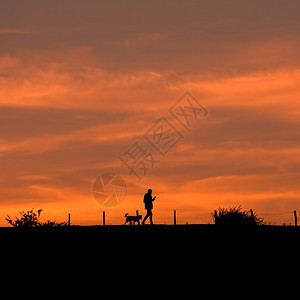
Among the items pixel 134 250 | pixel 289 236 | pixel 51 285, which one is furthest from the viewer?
pixel 289 236

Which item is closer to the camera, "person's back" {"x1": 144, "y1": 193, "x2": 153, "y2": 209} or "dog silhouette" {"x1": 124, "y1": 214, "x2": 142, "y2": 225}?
"person's back" {"x1": 144, "y1": 193, "x2": 153, "y2": 209}

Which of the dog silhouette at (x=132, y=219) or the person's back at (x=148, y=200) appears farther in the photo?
the dog silhouette at (x=132, y=219)

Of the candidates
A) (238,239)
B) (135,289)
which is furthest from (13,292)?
(238,239)

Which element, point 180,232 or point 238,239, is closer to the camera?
point 238,239

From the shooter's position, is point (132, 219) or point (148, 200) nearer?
point (148, 200)

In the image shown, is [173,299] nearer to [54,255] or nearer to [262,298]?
[262,298]

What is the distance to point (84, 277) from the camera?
25.5 m

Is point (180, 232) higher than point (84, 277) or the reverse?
higher

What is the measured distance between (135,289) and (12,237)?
958 centimetres

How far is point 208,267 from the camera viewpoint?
27266mm

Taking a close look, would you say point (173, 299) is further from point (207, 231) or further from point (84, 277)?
point (207, 231)

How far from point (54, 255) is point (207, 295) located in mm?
7576

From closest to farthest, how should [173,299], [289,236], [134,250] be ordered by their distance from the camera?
[173,299]
[134,250]
[289,236]

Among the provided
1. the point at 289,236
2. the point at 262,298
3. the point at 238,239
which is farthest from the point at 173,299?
the point at 289,236
